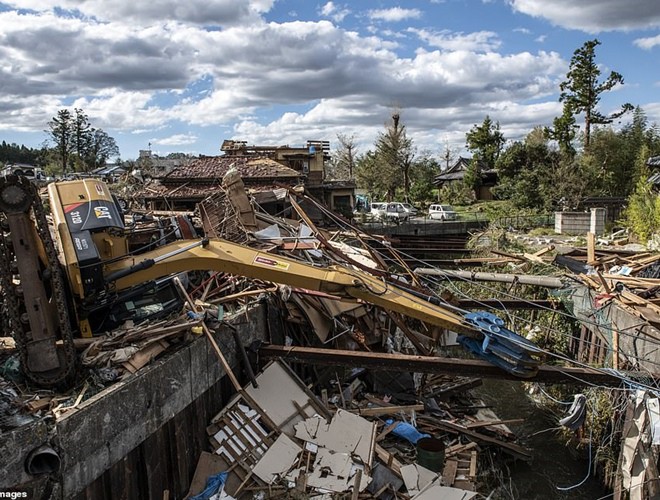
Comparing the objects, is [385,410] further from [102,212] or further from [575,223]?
[575,223]

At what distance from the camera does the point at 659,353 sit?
8.58 metres

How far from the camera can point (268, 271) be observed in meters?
7.72

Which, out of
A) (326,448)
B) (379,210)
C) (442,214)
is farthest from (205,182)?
(326,448)

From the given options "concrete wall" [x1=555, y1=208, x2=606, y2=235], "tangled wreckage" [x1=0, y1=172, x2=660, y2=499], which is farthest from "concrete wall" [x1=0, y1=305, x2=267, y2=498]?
"concrete wall" [x1=555, y1=208, x2=606, y2=235]

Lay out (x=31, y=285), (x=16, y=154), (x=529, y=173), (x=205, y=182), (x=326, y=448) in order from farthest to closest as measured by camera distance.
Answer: (x=16, y=154), (x=529, y=173), (x=205, y=182), (x=326, y=448), (x=31, y=285)

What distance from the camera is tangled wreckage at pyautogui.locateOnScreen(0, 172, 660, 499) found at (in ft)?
19.7

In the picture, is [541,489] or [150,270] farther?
[541,489]

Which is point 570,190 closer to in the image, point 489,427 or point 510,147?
point 510,147

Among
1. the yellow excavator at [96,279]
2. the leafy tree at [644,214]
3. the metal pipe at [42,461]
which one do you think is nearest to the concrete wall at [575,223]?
the leafy tree at [644,214]

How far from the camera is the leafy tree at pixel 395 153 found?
157 feet

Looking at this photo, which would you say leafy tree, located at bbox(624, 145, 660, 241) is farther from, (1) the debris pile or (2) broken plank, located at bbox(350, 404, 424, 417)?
(2) broken plank, located at bbox(350, 404, 424, 417)

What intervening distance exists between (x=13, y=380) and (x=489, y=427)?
28.4 feet

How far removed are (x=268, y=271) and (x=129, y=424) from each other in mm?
2863

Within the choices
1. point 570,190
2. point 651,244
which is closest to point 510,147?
point 570,190
